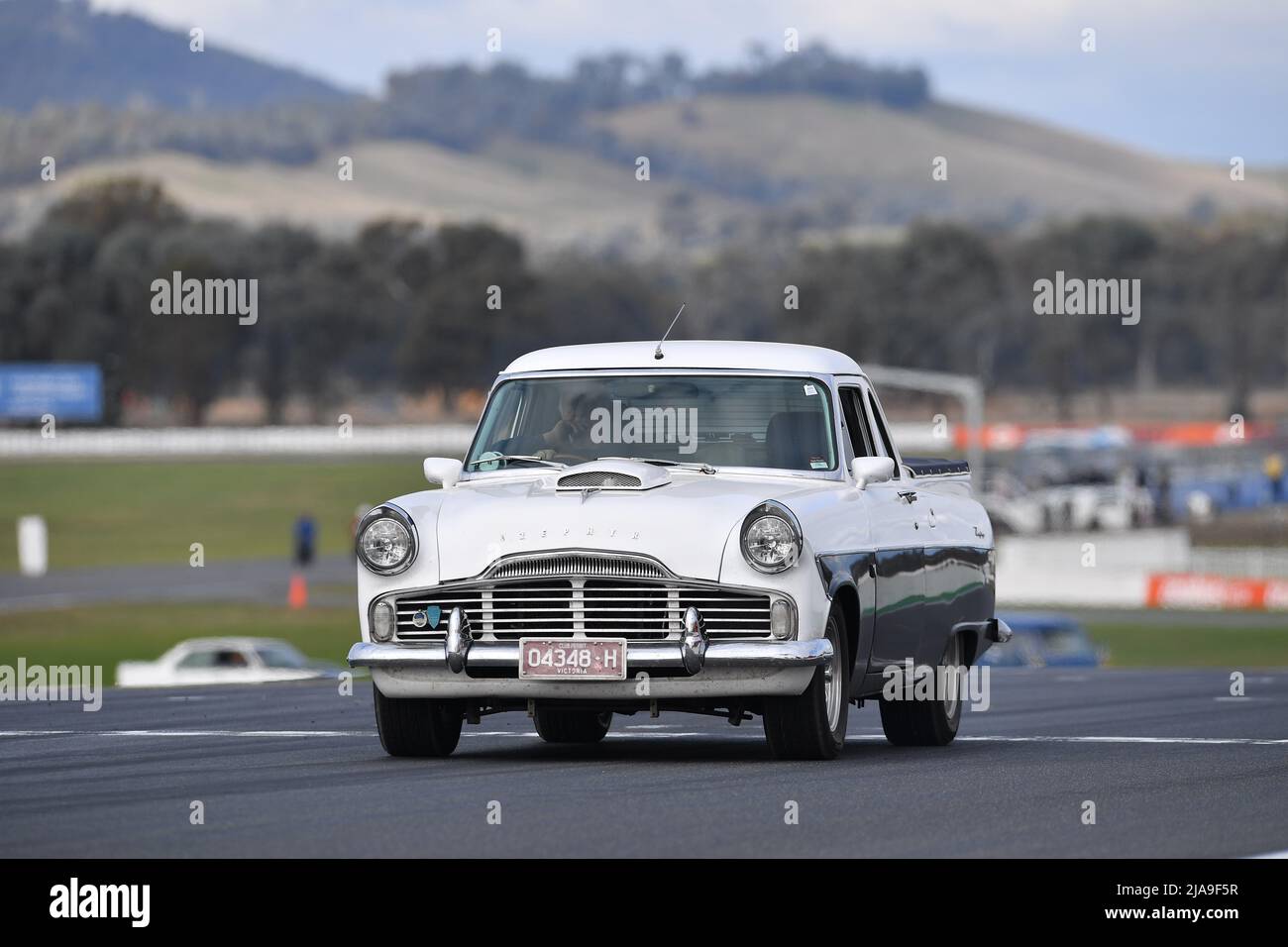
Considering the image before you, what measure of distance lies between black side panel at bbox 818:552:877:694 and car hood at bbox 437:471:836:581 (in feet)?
1.18

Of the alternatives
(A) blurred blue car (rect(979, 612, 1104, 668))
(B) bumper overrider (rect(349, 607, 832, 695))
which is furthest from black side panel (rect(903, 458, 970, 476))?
(A) blurred blue car (rect(979, 612, 1104, 668))

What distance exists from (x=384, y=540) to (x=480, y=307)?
137 meters

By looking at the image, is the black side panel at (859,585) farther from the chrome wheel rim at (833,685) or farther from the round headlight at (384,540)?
the round headlight at (384,540)

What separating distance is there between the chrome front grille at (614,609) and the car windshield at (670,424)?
107cm

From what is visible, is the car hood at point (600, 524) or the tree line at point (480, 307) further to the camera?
the tree line at point (480, 307)

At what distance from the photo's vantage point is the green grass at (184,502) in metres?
67.1

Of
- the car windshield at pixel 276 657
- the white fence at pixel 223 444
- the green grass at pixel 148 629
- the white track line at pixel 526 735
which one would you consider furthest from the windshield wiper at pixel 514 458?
the white fence at pixel 223 444

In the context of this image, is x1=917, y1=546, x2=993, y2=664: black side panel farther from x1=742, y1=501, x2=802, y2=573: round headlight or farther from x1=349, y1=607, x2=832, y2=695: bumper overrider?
x1=742, y1=501, x2=802, y2=573: round headlight

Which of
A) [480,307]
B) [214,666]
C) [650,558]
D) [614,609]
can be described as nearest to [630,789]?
[614,609]

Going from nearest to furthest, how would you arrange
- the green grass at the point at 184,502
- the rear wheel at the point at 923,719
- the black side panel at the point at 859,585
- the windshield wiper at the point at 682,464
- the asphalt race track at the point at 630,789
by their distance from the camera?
the asphalt race track at the point at 630,789
the black side panel at the point at 859,585
the windshield wiper at the point at 682,464
the rear wheel at the point at 923,719
the green grass at the point at 184,502

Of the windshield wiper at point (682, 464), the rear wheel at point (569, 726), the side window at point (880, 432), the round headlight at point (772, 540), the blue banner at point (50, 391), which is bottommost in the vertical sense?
the rear wheel at point (569, 726)

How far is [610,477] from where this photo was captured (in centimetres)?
1071
